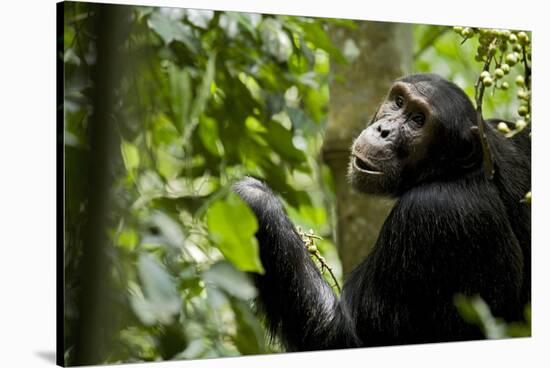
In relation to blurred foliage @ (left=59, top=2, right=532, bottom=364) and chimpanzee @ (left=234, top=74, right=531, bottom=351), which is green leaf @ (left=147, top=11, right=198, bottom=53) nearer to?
blurred foliage @ (left=59, top=2, right=532, bottom=364)

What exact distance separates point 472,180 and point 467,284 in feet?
1.56

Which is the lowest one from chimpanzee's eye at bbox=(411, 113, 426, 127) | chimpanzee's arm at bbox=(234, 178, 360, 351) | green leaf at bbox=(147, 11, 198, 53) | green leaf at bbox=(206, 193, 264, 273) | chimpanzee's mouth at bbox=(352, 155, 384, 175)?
chimpanzee's arm at bbox=(234, 178, 360, 351)

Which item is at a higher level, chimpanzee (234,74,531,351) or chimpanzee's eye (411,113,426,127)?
chimpanzee's eye (411,113,426,127)

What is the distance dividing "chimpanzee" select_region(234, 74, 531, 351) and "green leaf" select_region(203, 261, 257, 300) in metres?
1.61

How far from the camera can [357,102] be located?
4598mm

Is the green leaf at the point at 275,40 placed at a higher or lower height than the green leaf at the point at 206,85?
higher

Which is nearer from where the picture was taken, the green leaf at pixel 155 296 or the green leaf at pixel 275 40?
the green leaf at pixel 155 296

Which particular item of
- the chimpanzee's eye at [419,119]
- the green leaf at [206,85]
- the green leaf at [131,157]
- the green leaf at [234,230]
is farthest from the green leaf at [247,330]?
the chimpanzee's eye at [419,119]

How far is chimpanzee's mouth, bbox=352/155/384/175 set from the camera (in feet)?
12.7

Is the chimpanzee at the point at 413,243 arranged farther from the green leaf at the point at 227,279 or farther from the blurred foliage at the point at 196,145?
the green leaf at the point at 227,279

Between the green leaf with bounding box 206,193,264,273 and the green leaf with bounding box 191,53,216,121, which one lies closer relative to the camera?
the green leaf with bounding box 206,193,264,273

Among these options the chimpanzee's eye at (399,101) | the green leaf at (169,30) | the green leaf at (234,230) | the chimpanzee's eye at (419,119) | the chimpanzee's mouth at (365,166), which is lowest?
the green leaf at (234,230)

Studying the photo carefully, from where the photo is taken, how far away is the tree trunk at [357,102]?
4449 millimetres

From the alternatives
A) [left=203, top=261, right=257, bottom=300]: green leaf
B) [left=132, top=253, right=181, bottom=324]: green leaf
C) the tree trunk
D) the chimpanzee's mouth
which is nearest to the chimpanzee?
the chimpanzee's mouth
